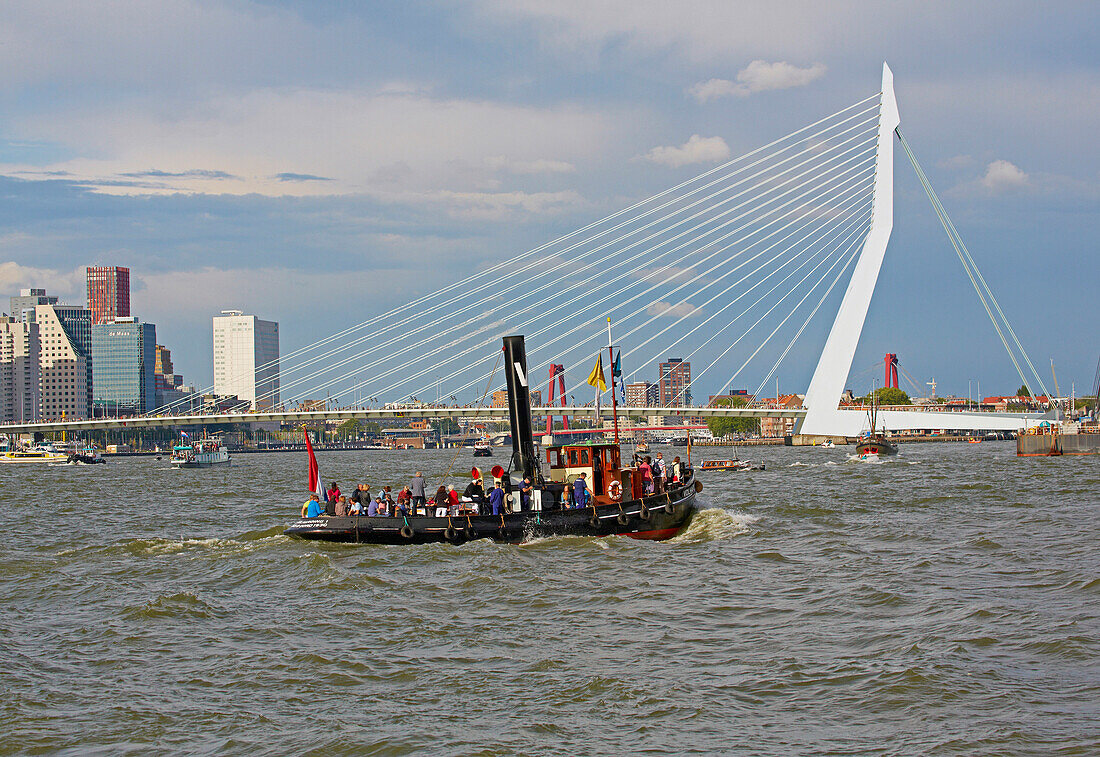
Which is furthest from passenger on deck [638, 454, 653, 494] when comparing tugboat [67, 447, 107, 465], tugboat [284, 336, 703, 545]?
tugboat [67, 447, 107, 465]

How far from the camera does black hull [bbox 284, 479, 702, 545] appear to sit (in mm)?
22750

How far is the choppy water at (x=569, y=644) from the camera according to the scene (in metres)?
9.98

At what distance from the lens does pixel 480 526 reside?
2273 cm

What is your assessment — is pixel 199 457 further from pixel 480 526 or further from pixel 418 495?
pixel 480 526

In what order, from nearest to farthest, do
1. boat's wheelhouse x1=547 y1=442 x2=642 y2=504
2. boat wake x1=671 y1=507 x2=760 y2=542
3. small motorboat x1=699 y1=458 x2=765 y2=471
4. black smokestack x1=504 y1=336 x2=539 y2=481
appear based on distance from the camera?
1. boat's wheelhouse x1=547 y1=442 x2=642 y2=504
2. boat wake x1=671 y1=507 x2=760 y2=542
3. black smokestack x1=504 y1=336 x2=539 y2=481
4. small motorboat x1=699 y1=458 x2=765 y2=471

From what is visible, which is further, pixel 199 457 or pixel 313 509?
pixel 199 457

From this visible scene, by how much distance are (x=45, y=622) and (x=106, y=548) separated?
9.41m

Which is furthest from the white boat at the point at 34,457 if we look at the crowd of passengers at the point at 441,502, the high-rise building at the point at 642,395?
the crowd of passengers at the point at 441,502

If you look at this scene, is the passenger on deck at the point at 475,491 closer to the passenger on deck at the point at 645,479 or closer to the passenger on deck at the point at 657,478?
the passenger on deck at the point at 645,479

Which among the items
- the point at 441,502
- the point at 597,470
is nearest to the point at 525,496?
the point at 441,502

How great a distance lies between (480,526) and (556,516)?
173cm

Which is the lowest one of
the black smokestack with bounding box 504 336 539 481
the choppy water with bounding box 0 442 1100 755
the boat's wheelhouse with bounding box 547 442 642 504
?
the choppy water with bounding box 0 442 1100 755

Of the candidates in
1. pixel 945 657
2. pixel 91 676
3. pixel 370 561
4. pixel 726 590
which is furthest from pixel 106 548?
pixel 945 657

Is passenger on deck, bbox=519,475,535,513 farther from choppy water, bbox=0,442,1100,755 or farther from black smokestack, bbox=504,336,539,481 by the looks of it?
black smokestack, bbox=504,336,539,481
